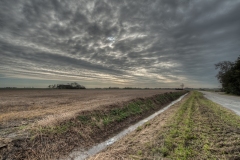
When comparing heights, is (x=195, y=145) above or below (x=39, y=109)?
below

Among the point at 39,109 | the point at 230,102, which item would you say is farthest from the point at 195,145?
the point at 230,102

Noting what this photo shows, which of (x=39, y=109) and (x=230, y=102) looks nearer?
(x=39, y=109)

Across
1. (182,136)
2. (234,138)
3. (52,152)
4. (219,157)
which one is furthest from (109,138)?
(234,138)

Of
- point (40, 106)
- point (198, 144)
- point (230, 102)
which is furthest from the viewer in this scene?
point (230, 102)

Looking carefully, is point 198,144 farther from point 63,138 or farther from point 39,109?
point 39,109

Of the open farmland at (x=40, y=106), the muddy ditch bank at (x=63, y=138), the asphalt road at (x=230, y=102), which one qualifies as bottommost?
the muddy ditch bank at (x=63, y=138)

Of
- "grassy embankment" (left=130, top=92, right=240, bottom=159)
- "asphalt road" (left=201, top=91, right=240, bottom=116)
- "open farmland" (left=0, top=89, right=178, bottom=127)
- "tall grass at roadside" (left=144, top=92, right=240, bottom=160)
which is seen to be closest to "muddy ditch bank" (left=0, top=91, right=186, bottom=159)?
"open farmland" (left=0, top=89, right=178, bottom=127)

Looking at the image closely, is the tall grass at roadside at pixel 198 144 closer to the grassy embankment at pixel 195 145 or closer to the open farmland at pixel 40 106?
the grassy embankment at pixel 195 145

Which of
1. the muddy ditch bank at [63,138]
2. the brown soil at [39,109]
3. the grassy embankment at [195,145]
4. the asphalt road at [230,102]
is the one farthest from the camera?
the asphalt road at [230,102]

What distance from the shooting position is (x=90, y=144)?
8.08 metres

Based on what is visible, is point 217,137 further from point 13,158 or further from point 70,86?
point 70,86

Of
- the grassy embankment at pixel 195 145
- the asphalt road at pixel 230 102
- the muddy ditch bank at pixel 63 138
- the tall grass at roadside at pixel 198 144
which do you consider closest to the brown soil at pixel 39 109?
the muddy ditch bank at pixel 63 138

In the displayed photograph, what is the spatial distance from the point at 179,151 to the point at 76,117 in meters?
7.35

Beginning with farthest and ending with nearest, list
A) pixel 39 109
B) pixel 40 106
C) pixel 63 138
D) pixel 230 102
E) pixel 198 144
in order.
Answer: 1. pixel 230 102
2. pixel 40 106
3. pixel 39 109
4. pixel 63 138
5. pixel 198 144
